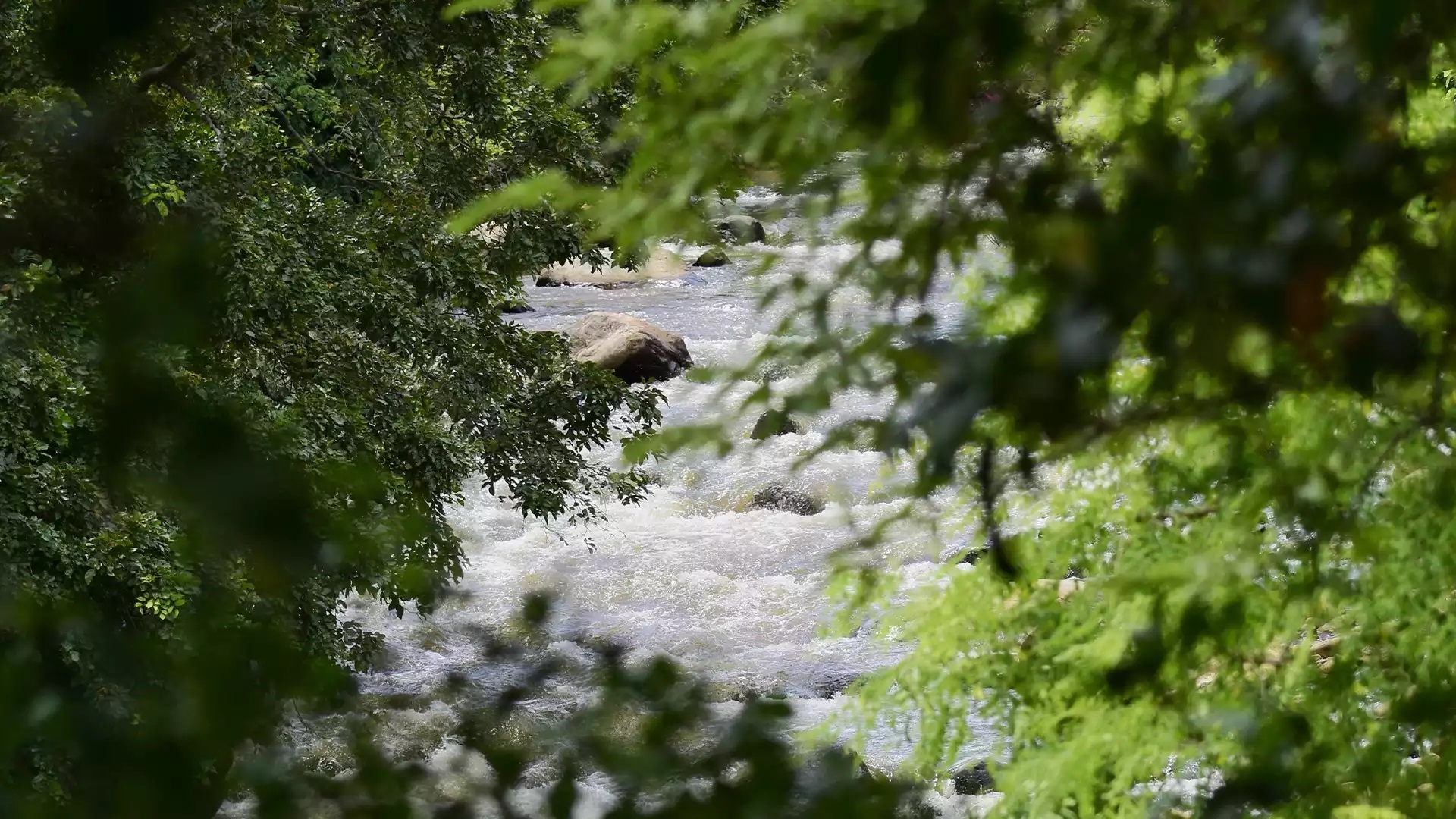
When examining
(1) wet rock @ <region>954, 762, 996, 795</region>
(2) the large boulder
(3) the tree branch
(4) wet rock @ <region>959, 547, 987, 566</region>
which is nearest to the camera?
(4) wet rock @ <region>959, 547, 987, 566</region>

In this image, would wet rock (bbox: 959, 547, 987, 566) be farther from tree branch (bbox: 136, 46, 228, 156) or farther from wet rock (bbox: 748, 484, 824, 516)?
tree branch (bbox: 136, 46, 228, 156)

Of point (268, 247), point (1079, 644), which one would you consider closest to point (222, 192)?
point (268, 247)

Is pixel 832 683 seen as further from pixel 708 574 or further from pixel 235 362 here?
pixel 235 362

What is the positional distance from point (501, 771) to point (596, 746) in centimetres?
7

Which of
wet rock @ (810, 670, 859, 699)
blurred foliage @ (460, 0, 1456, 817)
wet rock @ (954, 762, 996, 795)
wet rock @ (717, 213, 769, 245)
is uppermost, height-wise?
wet rock @ (810, 670, 859, 699)

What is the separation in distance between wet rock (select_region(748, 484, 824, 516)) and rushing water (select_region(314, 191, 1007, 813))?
9 cm

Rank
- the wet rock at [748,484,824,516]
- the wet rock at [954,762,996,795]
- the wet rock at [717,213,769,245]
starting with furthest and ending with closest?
the wet rock at [748,484,824,516]
the wet rock at [954,762,996,795]
the wet rock at [717,213,769,245]

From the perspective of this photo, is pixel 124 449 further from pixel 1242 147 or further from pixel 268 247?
pixel 268 247

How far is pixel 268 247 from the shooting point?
19.7 ft

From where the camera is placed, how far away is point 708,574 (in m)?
10.7

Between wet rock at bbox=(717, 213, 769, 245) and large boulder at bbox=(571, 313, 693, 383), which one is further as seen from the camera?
large boulder at bbox=(571, 313, 693, 383)

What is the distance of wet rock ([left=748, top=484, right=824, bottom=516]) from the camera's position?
38.5 ft

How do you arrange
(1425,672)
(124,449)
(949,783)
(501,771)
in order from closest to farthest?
(124,449)
(501,771)
(1425,672)
(949,783)

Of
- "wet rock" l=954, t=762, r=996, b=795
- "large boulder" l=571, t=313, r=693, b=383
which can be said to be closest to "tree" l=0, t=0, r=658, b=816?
"wet rock" l=954, t=762, r=996, b=795
